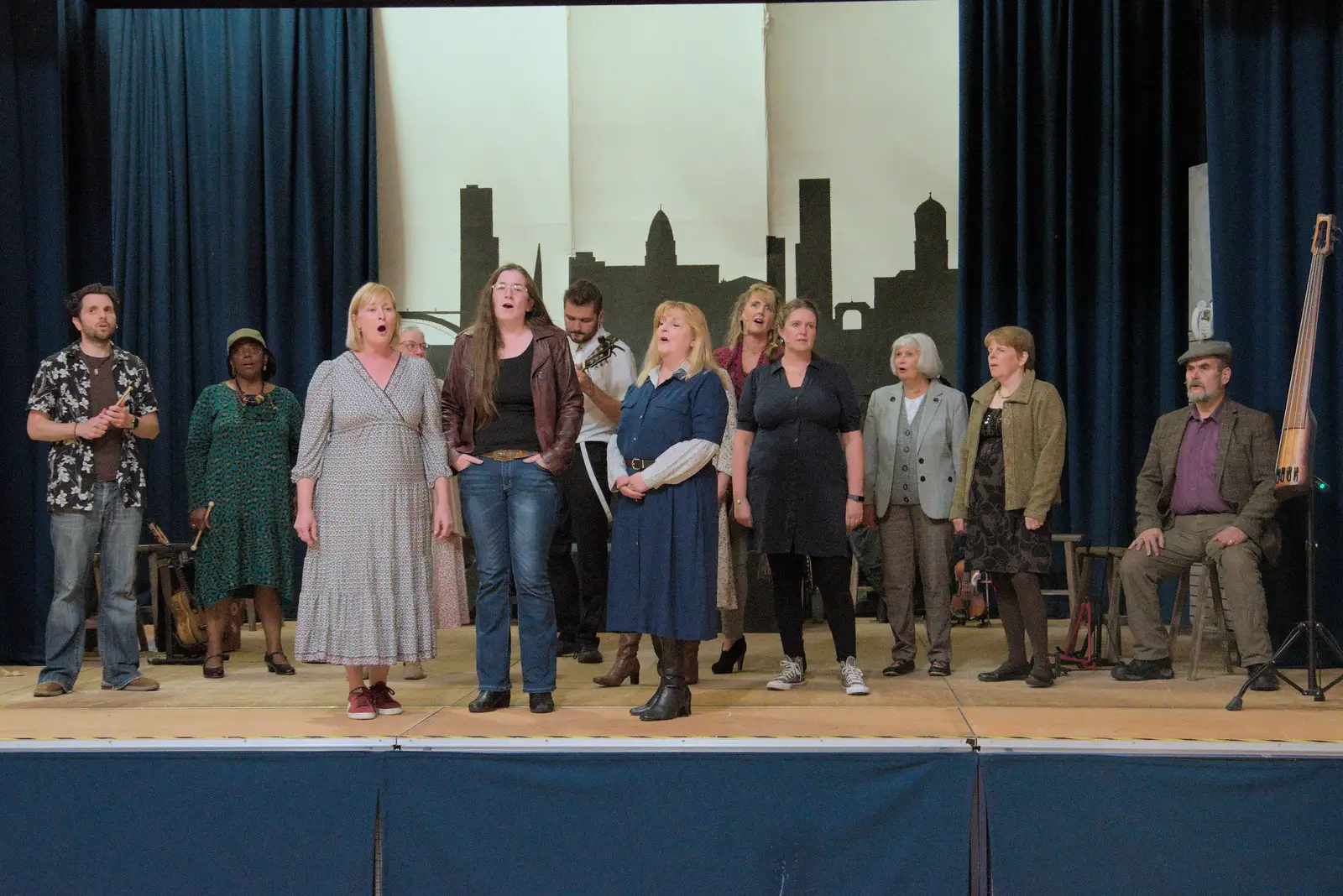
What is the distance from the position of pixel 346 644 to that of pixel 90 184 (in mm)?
3143

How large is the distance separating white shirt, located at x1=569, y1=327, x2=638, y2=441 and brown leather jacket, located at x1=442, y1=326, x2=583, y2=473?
3.30ft

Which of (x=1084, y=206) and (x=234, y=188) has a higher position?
(x=234, y=188)

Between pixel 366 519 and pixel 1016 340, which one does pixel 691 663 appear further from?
pixel 1016 340

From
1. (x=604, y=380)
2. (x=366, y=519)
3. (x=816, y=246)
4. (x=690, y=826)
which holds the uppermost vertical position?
(x=816, y=246)

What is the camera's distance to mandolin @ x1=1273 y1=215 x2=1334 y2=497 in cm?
452

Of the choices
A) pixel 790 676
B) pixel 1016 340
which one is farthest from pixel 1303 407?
pixel 790 676

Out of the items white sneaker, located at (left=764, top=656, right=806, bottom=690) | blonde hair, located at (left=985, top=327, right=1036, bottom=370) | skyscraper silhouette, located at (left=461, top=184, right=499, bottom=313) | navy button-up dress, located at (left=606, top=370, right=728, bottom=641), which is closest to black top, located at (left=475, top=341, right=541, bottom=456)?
navy button-up dress, located at (left=606, top=370, right=728, bottom=641)

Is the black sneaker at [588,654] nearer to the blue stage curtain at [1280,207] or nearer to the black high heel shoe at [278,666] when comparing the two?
the black high heel shoe at [278,666]

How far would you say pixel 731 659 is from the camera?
5238 mm

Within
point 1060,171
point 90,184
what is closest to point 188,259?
point 90,184

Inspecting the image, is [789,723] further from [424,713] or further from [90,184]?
[90,184]

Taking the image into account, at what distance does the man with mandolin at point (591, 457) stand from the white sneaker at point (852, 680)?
48.4 inches

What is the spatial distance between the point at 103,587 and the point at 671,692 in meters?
2.40

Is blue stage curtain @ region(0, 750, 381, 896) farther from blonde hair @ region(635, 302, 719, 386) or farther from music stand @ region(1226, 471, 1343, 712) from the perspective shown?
music stand @ region(1226, 471, 1343, 712)
